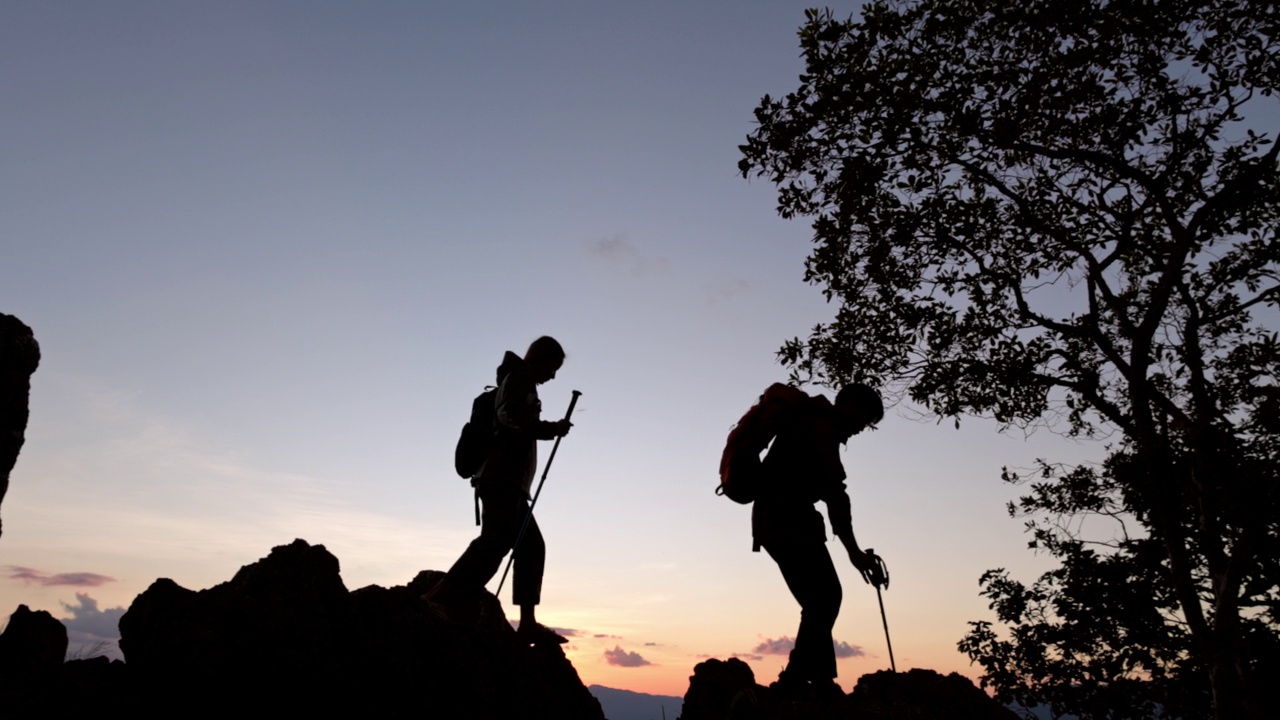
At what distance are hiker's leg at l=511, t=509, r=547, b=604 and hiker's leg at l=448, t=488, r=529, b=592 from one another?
264 millimetres

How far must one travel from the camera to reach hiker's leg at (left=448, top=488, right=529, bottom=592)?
19.4 ft

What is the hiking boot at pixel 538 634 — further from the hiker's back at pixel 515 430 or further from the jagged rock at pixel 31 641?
the jagged rock at pixel 31 641

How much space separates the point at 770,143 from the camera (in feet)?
37.8

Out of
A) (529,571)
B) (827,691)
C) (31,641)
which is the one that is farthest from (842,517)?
(31,641)

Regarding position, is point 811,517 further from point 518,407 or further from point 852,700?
point 518,407

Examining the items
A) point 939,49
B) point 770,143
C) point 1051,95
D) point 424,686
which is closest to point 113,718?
point 424,686

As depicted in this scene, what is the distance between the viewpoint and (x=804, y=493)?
6.07 meters

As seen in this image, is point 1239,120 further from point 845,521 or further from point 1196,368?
point 845,521

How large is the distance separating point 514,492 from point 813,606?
2.36 meters

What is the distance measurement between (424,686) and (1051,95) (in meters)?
11.4

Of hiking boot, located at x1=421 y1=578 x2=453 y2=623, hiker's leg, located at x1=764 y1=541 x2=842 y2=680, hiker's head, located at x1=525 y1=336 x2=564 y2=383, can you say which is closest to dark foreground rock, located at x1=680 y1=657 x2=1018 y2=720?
hiker's leg, located at x1=764 y1=541 x2=842 y2=680

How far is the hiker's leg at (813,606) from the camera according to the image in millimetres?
5883

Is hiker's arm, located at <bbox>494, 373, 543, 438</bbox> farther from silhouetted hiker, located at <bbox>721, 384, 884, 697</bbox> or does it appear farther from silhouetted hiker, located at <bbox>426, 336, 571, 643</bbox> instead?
silhouetted hiker, located at <bbox>721, 384, 884, 697</bbox>

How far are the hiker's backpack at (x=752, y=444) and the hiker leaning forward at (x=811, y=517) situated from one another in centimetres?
6
